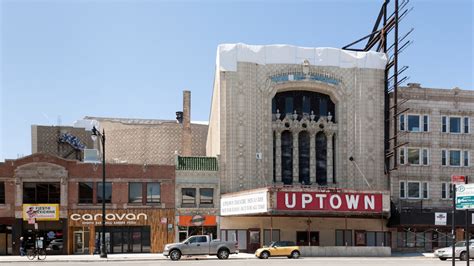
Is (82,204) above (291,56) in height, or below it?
below

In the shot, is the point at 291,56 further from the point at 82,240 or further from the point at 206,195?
the point at 82,240

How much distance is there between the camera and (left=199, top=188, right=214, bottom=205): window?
182ft

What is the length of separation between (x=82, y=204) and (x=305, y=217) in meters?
18.6

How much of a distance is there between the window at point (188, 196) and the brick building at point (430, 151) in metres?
17.9

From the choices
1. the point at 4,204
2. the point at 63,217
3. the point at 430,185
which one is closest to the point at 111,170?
the point at 63,217

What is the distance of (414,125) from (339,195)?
49.4 ft

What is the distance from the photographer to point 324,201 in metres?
48.4

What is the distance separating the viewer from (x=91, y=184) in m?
54.0

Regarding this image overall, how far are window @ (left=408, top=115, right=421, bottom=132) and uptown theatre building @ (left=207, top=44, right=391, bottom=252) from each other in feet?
10.4

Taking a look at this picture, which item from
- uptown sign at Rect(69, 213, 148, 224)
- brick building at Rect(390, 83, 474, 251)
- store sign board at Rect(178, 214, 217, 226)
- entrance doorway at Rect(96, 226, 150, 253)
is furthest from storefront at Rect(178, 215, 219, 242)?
brick building at Rect(390, 83, 474, 251)

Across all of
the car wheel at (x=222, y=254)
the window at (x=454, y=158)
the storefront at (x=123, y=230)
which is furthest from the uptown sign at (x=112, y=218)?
the window at (x=454, y=158)

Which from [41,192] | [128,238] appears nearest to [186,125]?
[128,238]

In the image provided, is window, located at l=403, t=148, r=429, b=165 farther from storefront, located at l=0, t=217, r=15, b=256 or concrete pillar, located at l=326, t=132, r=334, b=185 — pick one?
storefront, located at l=0, t=217, r=15, b=256

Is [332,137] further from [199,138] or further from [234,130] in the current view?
[199,138]
